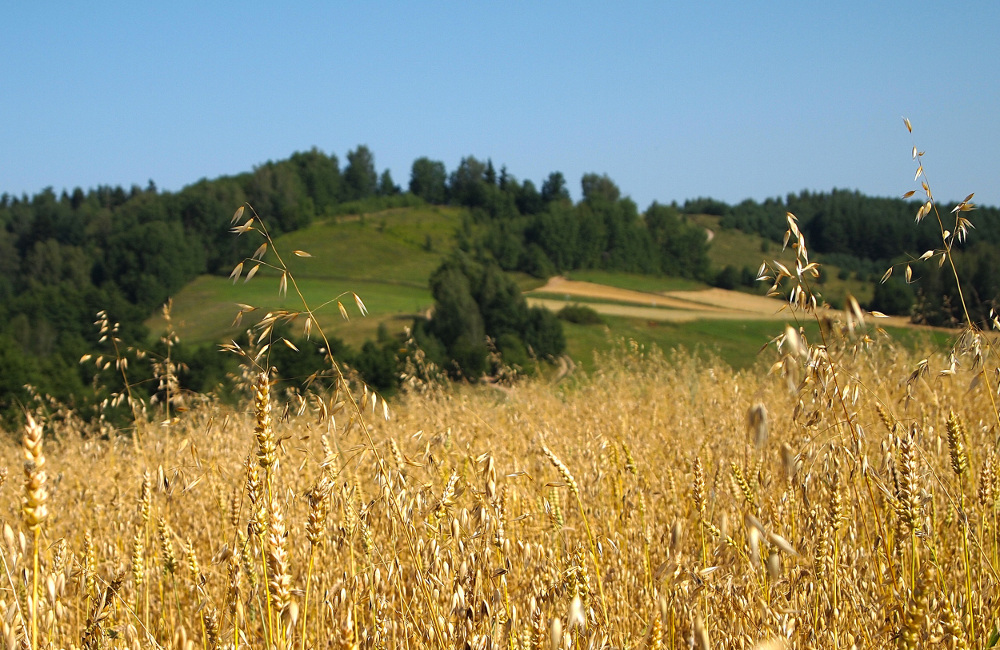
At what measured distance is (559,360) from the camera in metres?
25.8

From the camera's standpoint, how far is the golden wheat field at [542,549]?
4.99 feet

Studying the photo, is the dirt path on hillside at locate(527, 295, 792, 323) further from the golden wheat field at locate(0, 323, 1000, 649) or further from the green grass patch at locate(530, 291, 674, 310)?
the golden wheat field at locate(0, 323, 1000, 649)

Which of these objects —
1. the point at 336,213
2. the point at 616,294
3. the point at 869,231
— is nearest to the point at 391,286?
the point at 616,294

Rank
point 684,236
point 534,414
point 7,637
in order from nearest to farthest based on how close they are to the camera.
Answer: point 7,637 → point 534,414 → point 684,236

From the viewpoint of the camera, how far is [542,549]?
2.05 m

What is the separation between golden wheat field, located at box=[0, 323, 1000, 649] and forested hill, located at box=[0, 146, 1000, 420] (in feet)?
69.8

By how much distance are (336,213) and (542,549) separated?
99.3 m

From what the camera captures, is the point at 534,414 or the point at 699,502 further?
the point at 534,414

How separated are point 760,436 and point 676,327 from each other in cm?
4069


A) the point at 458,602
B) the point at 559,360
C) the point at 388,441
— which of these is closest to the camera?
the point at 458,602

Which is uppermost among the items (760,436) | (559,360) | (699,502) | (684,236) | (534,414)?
(684,236)

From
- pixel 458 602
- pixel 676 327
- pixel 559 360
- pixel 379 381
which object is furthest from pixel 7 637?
pixel 676 327

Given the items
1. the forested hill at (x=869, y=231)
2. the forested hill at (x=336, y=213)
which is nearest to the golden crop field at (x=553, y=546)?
the forested hill at (x=336, y=213)

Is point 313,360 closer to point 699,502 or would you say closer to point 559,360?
point 559,360
